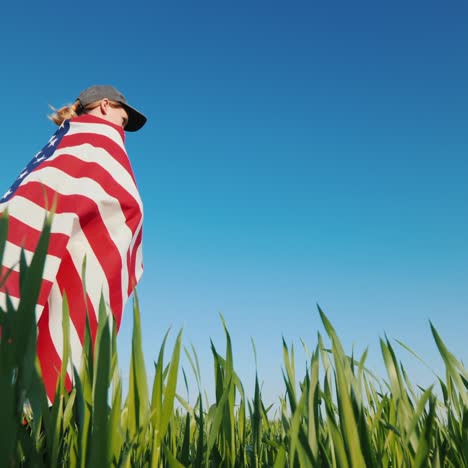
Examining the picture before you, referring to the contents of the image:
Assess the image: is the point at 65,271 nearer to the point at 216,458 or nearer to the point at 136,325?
the point at 216,458

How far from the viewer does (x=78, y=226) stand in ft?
6.29

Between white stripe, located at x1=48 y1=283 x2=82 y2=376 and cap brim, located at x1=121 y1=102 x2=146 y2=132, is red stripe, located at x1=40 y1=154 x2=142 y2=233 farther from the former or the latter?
cap brim, located at x1=121 y1=102 x2=146 y2=132

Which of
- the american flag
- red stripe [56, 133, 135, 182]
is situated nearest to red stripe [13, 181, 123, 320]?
the american flag

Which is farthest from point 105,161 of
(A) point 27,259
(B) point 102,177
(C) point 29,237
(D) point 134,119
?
(D) point 134,119

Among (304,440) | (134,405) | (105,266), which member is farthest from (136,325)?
(105,266)

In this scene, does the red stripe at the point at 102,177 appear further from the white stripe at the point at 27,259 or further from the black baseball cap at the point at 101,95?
the black baseball cap at the point at 101,95

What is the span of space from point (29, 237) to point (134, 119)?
5.75 feet

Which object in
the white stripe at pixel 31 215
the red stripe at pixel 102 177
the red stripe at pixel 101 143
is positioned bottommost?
the white stripe at pixel 31 215

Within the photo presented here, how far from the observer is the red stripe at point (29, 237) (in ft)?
5.40

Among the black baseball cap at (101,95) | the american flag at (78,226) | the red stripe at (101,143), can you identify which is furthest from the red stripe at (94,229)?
the black baseball cap at (101,95)

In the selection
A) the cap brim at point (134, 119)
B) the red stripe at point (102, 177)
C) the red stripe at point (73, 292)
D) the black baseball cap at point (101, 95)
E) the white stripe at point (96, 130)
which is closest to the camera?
the red stripe at point (73, 292)

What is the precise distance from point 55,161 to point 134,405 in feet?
5.20

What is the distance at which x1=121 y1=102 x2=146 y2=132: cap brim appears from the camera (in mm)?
3001

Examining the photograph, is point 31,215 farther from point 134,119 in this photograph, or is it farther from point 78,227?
point 134,119
